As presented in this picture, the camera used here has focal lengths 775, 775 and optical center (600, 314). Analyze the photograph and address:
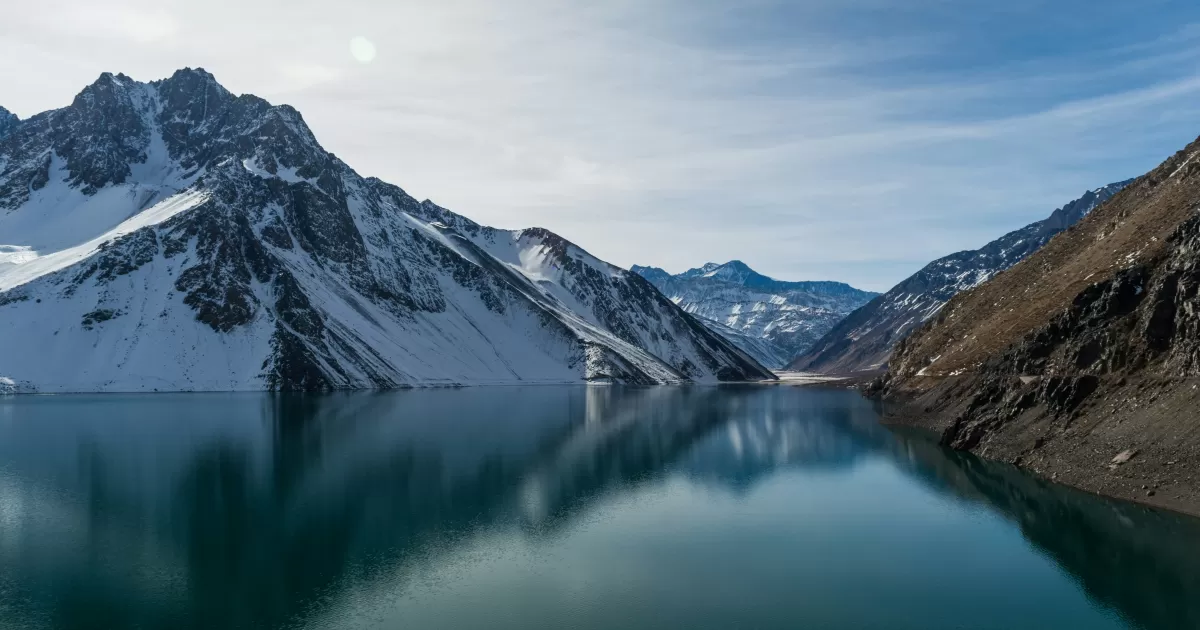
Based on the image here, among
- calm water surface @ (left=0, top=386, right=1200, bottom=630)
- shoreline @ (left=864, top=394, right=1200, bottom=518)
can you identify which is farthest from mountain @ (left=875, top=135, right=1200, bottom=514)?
calm water surface @ (left=0, top=386, right=1200, bottom=630)

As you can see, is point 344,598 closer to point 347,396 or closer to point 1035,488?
point 1035,488

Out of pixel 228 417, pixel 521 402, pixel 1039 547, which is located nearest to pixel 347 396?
pixel 521 402

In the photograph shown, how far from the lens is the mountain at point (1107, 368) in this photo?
59656 millimetres

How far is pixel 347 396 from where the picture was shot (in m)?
188

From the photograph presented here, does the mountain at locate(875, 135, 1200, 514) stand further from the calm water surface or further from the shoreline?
the calm water surface

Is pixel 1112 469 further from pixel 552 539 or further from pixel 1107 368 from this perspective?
pixel 552 539

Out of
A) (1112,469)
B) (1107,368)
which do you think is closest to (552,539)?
(1112,469)

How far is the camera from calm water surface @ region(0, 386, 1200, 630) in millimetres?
38500

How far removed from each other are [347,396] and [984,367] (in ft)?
461

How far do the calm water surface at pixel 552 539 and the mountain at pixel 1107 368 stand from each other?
3.58 meters

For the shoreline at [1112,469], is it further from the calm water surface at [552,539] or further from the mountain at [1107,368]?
the calm water surface at [552,539]

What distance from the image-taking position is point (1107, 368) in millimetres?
72938

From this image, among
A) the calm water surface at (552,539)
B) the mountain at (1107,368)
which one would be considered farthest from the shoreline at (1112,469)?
the calm water surface at (552,539)

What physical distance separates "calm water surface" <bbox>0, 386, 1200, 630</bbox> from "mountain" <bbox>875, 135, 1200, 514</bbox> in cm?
358
